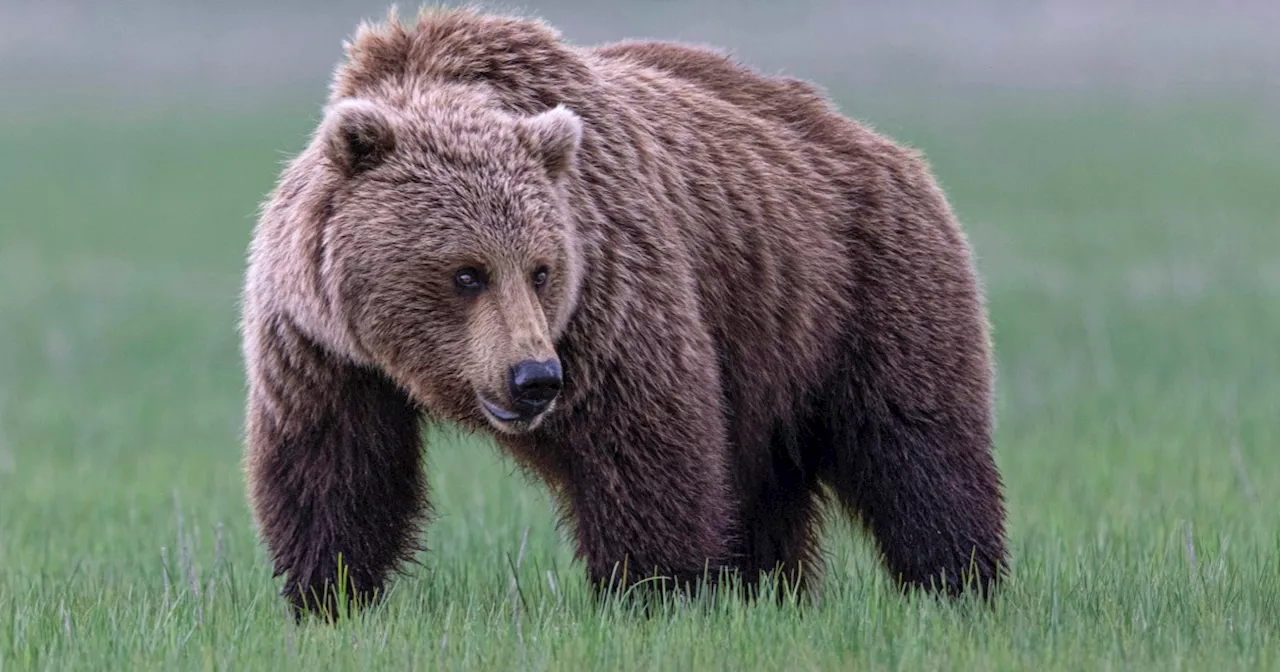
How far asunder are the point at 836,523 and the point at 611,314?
1.97 meters

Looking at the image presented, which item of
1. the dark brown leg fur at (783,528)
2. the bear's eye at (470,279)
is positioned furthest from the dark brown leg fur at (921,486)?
the bear's eye at (470,279)

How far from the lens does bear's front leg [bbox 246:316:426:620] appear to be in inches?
215

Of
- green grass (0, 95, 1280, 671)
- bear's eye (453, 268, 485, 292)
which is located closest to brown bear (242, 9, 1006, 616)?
bear's eye (453, 268, 485, 292)

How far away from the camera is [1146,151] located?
103ft

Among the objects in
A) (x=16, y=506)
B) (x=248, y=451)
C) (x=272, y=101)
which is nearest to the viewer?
(x=248, y=451)

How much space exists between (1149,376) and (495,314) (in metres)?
9.78

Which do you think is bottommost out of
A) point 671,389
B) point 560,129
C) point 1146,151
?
point 1146,151

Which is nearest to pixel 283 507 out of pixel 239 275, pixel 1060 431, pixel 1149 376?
pixel 1060 431

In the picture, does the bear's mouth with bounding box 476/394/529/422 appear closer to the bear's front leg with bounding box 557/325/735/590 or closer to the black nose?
the black nose

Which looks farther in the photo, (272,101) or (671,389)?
(272,101)

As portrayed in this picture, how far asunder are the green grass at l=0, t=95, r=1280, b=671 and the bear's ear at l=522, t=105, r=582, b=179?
4.08 feet

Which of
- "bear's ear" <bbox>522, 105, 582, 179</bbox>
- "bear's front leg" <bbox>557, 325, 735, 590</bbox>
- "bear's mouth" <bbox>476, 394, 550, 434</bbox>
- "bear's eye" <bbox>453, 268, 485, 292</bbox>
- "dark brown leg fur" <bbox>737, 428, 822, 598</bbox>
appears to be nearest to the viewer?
"bear's mouth" <bbox>476, 394, 550, 434</bbox>

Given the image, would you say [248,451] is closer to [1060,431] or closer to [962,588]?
[962,588]

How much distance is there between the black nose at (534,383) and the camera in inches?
189
